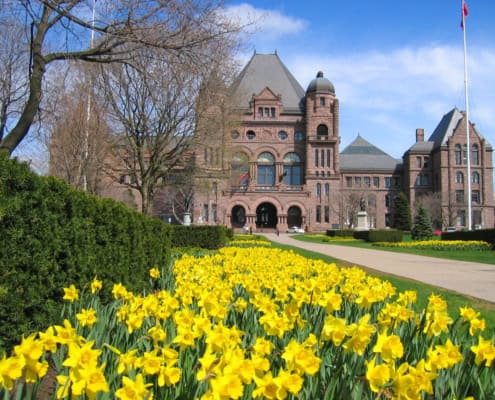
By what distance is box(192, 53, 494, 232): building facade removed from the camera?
2408 inches

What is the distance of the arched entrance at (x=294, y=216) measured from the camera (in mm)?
62969

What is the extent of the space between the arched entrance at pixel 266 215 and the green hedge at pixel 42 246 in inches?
2398

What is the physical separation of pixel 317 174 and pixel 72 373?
205ft

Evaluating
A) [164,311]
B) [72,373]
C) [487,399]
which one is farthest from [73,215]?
[487,399]

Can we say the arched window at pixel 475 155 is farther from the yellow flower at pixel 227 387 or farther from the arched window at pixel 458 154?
the yellow flower at pixel 227 387

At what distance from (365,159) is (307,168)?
21174 millimetres

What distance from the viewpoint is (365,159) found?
262ft

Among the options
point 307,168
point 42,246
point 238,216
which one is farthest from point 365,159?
point 42,246

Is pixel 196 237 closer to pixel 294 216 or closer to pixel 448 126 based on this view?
pixel 294 216

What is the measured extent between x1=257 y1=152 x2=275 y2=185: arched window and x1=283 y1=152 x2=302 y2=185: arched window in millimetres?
2080

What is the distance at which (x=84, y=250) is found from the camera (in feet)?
17.7

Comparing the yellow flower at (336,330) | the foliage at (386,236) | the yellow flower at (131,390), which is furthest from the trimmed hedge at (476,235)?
the yellow flower at (131,390)

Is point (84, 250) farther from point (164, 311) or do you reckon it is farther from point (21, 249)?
point (164, 311)

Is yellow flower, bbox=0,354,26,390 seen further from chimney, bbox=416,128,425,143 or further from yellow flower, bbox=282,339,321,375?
chimney, bbox=416,128,425,143
